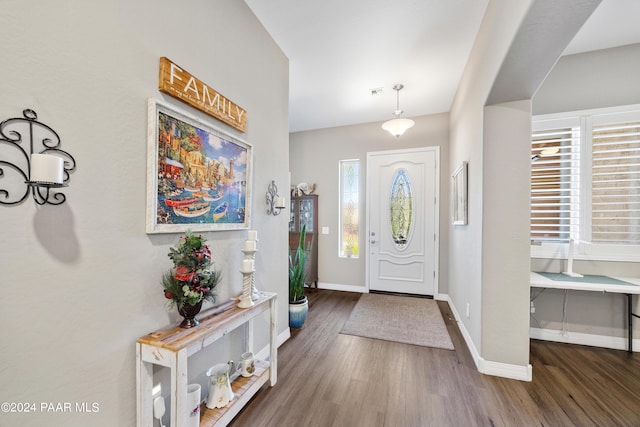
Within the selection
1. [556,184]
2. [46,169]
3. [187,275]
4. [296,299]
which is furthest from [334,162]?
[46,169]

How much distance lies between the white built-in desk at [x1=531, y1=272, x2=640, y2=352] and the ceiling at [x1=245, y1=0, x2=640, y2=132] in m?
2.17

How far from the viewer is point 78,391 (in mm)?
972

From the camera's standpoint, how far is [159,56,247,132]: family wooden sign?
1.31 meters

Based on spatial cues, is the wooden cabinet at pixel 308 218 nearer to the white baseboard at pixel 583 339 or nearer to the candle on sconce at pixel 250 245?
the candle on sconce at pixel 250 245

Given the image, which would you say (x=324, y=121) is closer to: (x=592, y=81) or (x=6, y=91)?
(x=592, y=81)

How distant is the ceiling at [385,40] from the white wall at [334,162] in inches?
30.6

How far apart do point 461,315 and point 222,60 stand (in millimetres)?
3312

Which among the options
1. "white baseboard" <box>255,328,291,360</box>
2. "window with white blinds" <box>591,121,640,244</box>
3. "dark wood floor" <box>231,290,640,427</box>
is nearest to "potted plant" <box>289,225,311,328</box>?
"white baseboard" <box>255,328,291,360</box>

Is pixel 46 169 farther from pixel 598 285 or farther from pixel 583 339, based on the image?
pixel 583 339

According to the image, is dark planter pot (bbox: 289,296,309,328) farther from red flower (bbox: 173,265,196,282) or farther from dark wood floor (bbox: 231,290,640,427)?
red flower (bbox: 173,265,196,282)

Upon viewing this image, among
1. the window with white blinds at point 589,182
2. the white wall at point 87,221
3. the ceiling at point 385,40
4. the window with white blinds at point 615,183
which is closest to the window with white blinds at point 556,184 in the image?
the window with white blinds at point 589,182

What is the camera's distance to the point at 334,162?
4.46 meters

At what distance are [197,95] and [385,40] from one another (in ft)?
5.84

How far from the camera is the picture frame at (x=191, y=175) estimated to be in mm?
1249
